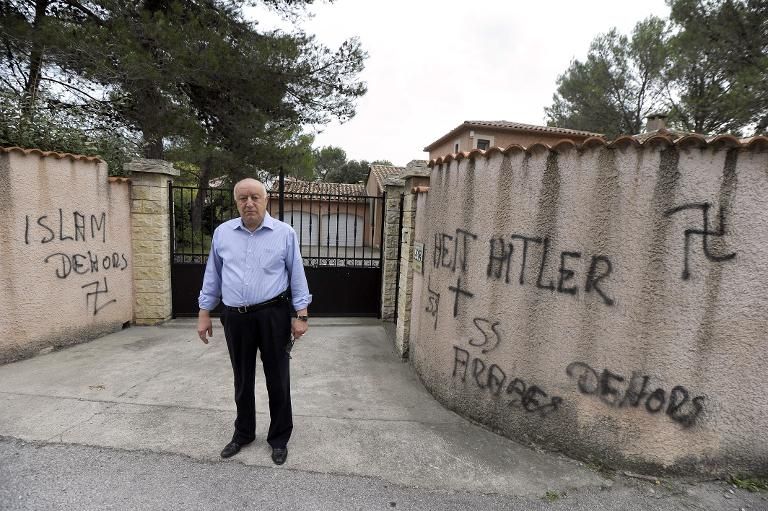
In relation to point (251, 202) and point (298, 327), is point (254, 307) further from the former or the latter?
point (251, 202)

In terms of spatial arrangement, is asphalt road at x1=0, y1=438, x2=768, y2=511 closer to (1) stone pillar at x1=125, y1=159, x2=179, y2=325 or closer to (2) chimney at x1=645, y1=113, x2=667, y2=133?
(1) stone pillar at x1=125, y1=159, x2=179, y2=325

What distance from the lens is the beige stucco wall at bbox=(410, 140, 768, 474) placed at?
246cm

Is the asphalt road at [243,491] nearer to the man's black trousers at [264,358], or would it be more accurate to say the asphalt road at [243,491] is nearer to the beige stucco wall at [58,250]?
the man's black trousers at [264,358]

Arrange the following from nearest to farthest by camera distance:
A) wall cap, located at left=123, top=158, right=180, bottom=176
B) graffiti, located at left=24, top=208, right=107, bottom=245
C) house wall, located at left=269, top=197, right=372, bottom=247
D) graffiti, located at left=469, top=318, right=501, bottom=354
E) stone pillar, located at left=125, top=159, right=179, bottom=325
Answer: graffiti, located at left=469, top=318, right=501, bottom=354, graffiti, located at left=24, top=208, right=107, bottom=245, wall cap, located at left=123, top=158, right=180, bottom=176, stone pillar, located at left=125, top=159, right=179, bottom=325, house wall, located at left=269, top=197, right=372, bottom=247

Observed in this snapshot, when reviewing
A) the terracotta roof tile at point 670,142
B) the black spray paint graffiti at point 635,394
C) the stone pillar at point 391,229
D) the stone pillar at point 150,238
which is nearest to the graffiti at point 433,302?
the black spray paint graffiti at point 635,394

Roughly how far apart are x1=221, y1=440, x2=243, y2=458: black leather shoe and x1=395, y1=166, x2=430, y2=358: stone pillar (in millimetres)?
2609

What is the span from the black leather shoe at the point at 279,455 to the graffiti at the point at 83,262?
3.96m

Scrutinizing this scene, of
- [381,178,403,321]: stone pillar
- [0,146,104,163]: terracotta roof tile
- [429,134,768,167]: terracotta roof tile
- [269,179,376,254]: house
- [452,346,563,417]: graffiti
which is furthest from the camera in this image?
[381,178,403,321]: stone pillar

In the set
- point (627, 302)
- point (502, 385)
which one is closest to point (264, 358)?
point (502, 385)

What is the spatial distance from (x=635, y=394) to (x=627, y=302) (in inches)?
25.8

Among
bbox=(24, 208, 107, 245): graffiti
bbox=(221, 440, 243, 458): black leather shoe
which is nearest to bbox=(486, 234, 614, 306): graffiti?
bbox=(221, 440, 243, 458): black leather shoe

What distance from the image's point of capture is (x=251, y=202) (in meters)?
2.64

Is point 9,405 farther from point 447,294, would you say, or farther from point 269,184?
point 269,184

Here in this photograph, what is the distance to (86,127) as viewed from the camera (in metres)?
6.32
